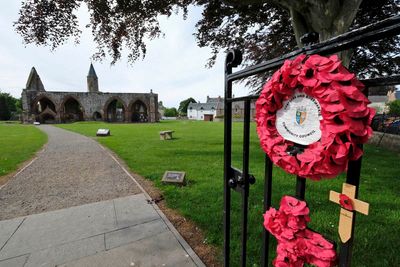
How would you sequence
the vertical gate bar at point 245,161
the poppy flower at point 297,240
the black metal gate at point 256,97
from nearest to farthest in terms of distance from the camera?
the black metal gate at point 256,97 → the poppy flower at point 297,240 → the vertical gate bar at point 245,161

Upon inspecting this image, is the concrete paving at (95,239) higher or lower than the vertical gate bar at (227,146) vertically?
lower

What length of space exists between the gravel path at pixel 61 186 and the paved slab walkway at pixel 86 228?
2cm

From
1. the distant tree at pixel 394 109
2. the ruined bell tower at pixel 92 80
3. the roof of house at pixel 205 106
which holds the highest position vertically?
the ruined bell tower at pixel 92 80

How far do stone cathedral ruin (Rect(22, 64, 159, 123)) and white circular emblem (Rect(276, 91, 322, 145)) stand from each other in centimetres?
5615

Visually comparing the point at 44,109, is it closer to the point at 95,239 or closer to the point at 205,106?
the point at 205,106

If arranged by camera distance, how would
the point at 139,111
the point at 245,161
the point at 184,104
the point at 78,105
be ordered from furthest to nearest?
→ the point at 184,104 < the point at 139,111 < the point at 78,105 < the point at 245,161

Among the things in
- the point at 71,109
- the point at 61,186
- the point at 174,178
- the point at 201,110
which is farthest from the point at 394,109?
the point at 201,110

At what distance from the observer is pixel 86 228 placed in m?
3.39

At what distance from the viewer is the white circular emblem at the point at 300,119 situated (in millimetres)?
1124

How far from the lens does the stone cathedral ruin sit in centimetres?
4803

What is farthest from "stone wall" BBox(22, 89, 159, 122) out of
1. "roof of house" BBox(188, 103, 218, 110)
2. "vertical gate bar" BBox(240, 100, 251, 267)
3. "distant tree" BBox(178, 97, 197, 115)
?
"vertical gate bar" BBox(240, 100, 251, 267)

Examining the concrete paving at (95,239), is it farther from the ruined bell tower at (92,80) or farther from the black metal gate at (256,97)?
the ruined bell tower at (92,80)

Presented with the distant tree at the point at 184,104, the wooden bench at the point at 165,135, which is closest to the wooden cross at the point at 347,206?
the wooden bench at the point at 165,135

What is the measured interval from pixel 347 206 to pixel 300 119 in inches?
18.7
